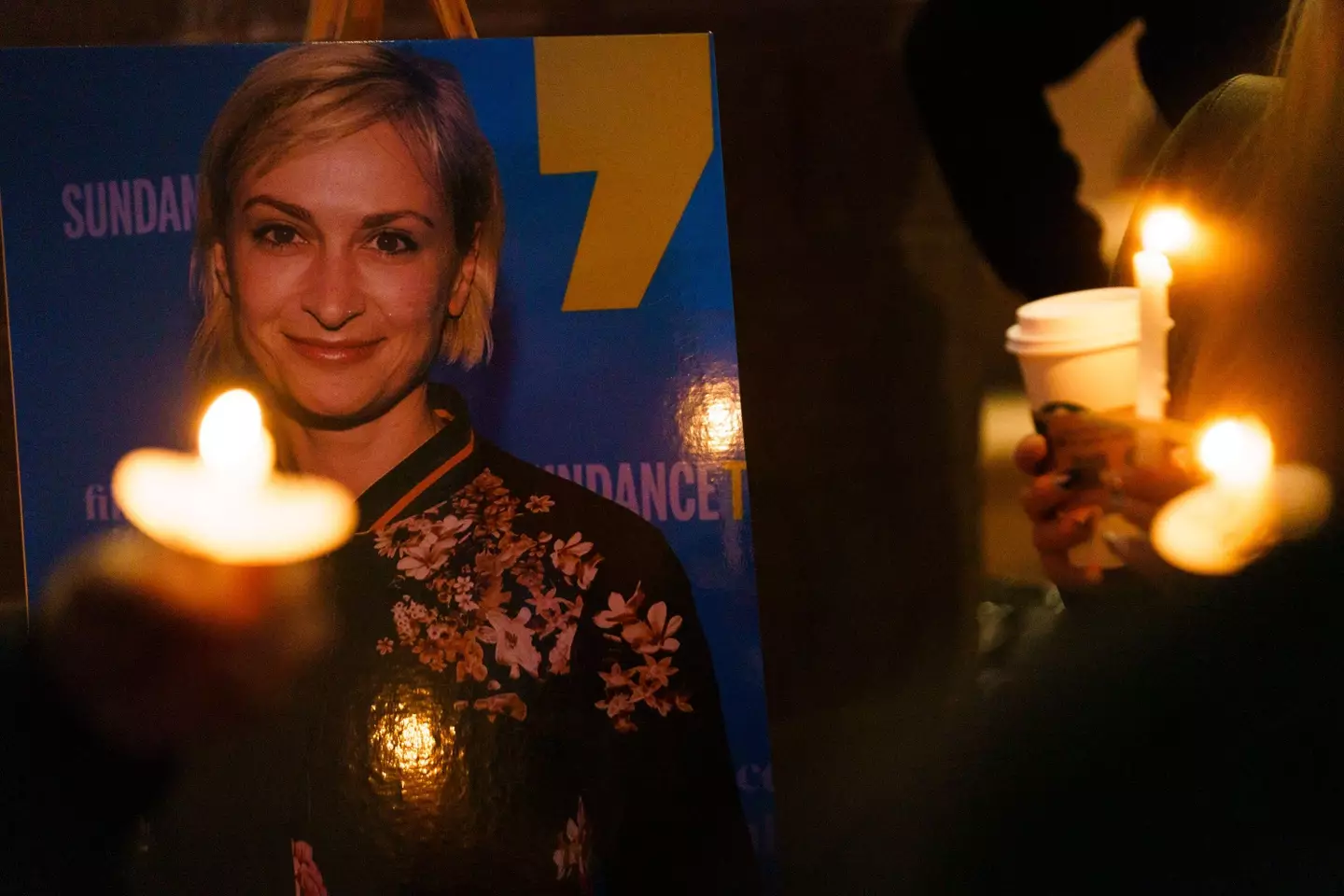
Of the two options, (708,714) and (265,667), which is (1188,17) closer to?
(708,714)

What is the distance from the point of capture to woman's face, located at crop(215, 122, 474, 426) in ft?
2.81

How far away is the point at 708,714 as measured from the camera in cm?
91

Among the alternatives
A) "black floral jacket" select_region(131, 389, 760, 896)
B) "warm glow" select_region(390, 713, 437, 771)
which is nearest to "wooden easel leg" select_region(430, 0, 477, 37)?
"black floral jacket" select_region(131, 389, 760, 896)

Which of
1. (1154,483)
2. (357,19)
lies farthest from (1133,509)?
(357,19)

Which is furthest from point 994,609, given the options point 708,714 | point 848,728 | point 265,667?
point 265,667

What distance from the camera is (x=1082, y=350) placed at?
2.79ft

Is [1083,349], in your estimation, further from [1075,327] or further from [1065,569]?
[1065,569]

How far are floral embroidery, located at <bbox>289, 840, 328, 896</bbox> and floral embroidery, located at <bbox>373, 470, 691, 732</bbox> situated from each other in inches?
6.8

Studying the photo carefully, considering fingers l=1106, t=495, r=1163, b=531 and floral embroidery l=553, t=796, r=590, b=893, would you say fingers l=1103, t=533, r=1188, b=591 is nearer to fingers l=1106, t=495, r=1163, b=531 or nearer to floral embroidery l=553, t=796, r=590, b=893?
fingers l=1106, t=495, r=1163, b=531

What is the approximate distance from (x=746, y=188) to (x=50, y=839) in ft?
3.15

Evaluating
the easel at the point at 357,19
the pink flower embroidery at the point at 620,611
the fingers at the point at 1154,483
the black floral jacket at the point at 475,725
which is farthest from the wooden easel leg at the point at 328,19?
the fingers at the point at 1154,483

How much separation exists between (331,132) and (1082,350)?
650mm

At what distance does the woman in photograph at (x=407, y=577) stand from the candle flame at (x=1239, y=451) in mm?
524

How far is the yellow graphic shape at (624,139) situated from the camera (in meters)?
0.90
